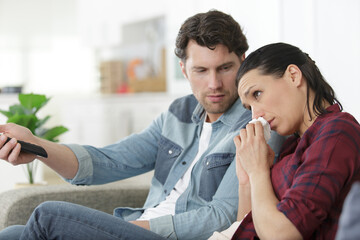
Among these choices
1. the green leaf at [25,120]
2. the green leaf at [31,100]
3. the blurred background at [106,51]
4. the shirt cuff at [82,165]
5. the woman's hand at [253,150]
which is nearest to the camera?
the woman's hand at [253,150]

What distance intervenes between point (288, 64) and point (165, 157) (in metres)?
0.73

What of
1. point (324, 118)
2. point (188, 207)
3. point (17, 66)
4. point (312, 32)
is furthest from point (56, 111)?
point (324, 118)

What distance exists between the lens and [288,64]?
129cm

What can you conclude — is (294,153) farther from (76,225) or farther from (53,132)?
(53,132)

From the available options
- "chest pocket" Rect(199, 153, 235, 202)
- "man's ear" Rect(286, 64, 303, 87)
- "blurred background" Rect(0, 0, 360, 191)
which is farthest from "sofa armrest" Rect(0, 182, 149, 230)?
"blurred background" Rect(0, 0, 360, 191)

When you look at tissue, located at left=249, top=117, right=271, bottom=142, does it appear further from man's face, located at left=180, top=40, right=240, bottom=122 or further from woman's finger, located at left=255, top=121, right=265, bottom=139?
man's face, located at left=180, top=40, right=240, bottom=122

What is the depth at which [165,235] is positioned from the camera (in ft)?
4.80

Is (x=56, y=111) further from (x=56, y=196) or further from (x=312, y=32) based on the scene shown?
(x=56, y=196)

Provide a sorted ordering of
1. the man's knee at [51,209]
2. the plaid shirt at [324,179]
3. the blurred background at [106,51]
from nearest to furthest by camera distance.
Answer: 1. the plaid shirt at [324,179]
2. the man's knee at [51,209]
3. the blurred background at [106,51]

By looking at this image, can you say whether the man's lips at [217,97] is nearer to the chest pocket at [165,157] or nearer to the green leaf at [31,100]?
the chest pocket at [165,157]

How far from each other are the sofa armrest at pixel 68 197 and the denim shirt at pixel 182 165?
2.7 inches

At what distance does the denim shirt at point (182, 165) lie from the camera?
1.47m

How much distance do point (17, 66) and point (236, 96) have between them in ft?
18.5

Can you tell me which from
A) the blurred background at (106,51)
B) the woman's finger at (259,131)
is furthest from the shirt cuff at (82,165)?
the blurred background at (106,51)
